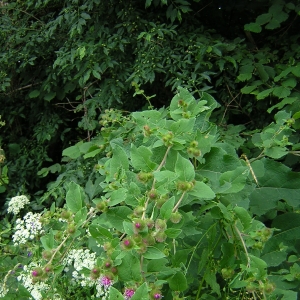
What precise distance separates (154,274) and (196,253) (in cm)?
28

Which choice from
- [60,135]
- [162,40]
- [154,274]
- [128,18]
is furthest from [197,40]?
[154,274]

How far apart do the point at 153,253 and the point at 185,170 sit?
0.19m

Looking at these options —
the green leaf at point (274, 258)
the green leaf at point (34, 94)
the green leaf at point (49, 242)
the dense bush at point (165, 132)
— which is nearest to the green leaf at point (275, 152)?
the dense bush at point (165, 132)

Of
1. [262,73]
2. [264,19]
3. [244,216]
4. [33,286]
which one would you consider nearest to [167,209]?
[244,216]

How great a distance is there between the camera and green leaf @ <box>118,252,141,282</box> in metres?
0.84

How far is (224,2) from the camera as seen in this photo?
8.82 feet

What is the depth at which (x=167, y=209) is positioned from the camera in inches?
32.9

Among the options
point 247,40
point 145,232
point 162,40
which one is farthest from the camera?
point 247,40

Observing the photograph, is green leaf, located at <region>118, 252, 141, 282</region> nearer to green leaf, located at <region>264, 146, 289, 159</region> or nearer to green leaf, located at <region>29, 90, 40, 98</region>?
green leaf, located at <region>264, 146, 289, 159</region>

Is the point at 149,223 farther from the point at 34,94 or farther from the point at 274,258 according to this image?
the point at 34,94

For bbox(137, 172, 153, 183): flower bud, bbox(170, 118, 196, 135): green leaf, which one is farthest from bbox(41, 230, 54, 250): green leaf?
bbox(170, 118, 196, 135): green leaf

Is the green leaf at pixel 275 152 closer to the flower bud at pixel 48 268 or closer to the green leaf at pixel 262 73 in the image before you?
the flower bud at pixel 48 268

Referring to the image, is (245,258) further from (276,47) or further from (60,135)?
(60,135)

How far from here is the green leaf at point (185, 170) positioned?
90cm
